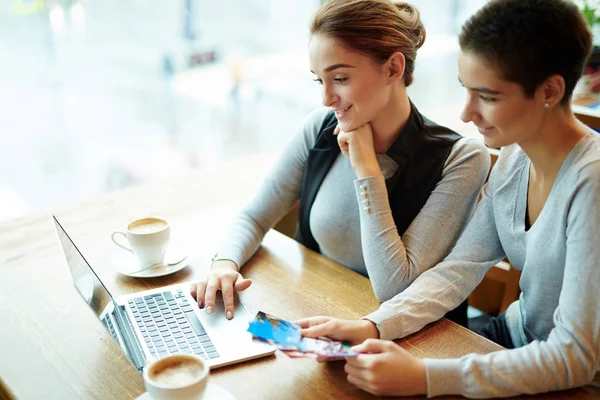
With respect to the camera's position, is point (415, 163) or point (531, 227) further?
point (415, 163)

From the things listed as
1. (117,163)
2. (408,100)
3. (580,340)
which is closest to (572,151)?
(580,340)

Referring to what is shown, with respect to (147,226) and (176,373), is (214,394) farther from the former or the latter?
(147,226)

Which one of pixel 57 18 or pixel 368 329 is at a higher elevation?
pixel 57 18

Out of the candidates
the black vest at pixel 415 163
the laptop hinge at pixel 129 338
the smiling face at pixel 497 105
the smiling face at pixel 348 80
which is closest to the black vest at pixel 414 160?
the black vest at pixel 415 163

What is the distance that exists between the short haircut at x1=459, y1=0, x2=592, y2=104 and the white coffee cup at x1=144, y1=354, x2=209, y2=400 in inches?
26.4

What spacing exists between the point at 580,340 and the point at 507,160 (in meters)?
0.41

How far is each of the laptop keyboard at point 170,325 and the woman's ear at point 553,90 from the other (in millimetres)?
703

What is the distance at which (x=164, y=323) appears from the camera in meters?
1.18

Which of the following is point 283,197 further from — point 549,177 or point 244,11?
point 244,11

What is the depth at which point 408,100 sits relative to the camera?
56.9 inches

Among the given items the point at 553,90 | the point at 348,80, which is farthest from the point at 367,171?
the point at 553,90

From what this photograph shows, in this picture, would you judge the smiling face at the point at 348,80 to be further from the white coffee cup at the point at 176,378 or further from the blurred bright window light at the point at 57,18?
the blurred bright window light at the point at 57,18

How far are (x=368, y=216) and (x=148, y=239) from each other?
46cm

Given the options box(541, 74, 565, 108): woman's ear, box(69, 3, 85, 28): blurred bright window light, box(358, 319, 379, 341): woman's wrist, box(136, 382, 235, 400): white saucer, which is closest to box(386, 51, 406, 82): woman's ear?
box(541, 74, 565, 108): woman's ear
